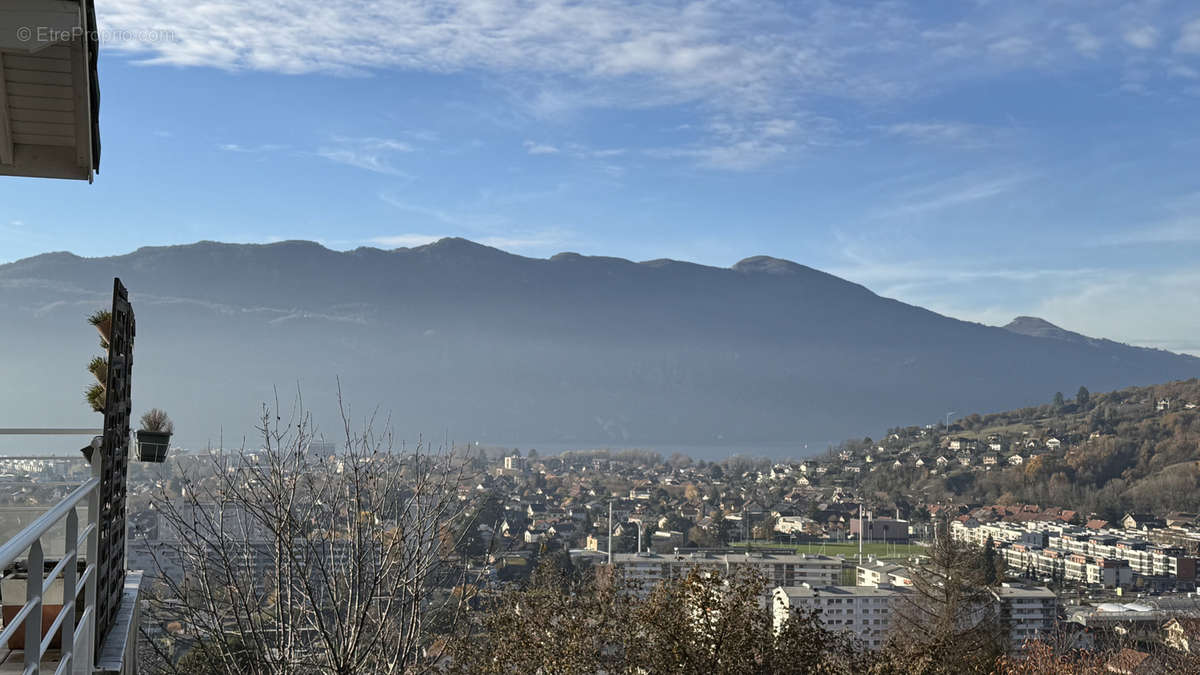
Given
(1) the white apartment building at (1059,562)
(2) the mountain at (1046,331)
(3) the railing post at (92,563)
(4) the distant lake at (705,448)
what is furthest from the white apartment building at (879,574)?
(2) the mountain at (1046,331)

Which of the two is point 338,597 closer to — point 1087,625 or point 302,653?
point 302,653

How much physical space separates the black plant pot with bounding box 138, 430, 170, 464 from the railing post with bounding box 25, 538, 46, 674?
376cm

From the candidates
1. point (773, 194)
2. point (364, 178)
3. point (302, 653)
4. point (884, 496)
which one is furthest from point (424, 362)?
point (302, 653)

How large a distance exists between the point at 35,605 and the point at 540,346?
Result: 5476 inches

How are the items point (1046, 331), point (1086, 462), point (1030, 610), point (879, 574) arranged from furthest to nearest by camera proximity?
point (1046, 331) < point (1086, 462) < point (879, 574) < point (1030, 610)

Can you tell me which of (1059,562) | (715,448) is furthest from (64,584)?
(715,448)

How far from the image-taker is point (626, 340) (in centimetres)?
15275

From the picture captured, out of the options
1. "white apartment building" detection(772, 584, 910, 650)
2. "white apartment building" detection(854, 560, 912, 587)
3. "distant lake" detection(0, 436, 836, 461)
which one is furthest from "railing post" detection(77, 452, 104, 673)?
"distant lake" detection(0, 436, 836, 461)

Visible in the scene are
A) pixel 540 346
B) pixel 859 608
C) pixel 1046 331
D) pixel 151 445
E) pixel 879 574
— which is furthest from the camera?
pixel 1046 331

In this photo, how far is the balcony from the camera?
1728 millimetres

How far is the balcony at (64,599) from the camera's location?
5.67 feet

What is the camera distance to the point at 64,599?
2.31m

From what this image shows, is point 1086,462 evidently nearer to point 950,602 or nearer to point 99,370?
point 950,602

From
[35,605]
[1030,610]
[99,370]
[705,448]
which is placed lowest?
[705,448]
